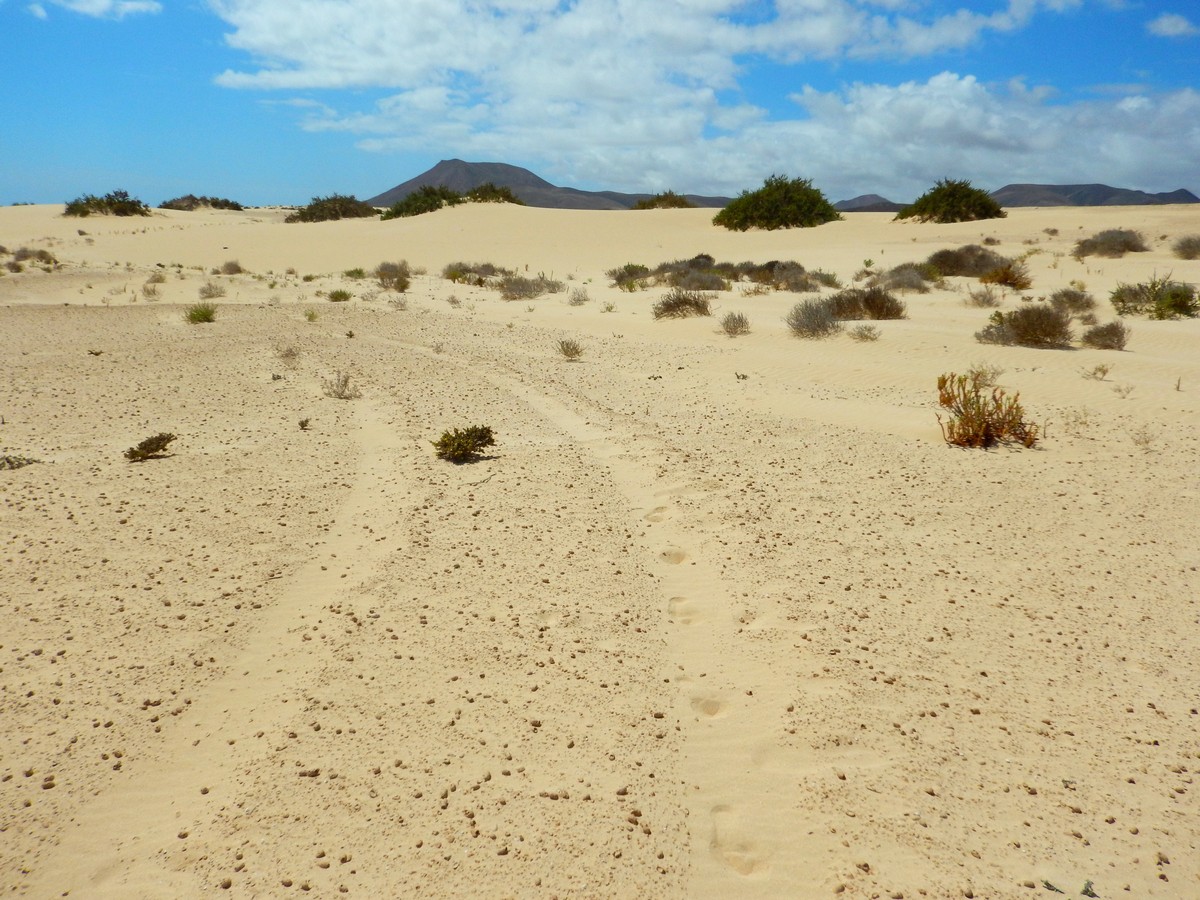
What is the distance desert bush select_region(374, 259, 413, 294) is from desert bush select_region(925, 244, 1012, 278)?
50.2ft

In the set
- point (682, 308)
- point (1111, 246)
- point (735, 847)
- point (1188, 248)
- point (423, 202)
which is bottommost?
point (735, 847)

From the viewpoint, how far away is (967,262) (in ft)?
79.4

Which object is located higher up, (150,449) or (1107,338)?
(1107,338)

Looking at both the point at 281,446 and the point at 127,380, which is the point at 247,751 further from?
the point at 127,380

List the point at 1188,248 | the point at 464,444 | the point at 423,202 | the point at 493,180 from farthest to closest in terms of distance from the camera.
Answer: the point at 493,180
the point at 423,202
the point at 1188,248
the point at 464,444

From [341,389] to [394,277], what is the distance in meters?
16.7

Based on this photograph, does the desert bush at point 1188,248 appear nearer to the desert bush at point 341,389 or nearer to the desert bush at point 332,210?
the desert bush at point 341,389

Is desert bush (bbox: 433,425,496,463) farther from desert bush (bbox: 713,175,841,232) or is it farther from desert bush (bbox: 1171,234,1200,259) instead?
desert bush (bbox: 713,175,841,232)

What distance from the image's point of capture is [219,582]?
4973 millimetres

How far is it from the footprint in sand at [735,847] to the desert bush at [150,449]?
6.15m

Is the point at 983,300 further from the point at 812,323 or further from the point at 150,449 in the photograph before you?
the point at 150,449

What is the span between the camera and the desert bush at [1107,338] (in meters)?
12.8

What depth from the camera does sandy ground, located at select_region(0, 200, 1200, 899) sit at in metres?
3.04

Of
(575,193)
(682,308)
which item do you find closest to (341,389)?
(682,308)
